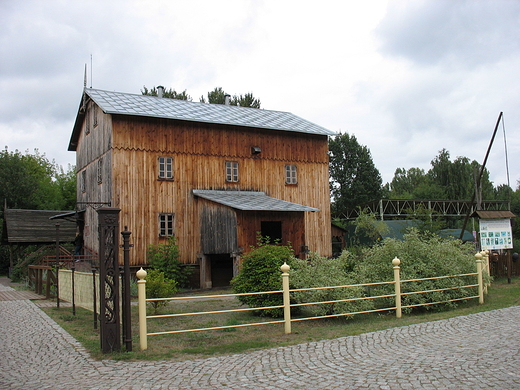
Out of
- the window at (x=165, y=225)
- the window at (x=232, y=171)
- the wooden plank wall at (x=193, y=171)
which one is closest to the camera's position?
the wooden plank wall at (x=193, y=171)

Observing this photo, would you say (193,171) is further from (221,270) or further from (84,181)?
(84,181)

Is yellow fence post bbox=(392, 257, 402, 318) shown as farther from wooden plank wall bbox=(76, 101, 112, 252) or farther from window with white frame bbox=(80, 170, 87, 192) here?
window with white frame bbox=(80, 170, 87, 192)

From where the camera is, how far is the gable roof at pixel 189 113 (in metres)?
22.6

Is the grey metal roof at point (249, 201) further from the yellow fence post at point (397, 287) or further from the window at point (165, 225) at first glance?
the yellow fence post at point (397, 287)

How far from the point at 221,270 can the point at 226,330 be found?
13.1 metres

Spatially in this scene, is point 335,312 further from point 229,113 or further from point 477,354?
point 229,113

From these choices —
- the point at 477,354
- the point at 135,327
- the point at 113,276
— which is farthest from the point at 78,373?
the point at 477,354

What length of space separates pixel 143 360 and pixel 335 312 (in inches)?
206

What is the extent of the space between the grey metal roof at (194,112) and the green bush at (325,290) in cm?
1271

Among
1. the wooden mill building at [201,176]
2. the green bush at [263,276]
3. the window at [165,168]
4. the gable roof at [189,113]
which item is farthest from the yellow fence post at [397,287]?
the gable roof at [189,113]

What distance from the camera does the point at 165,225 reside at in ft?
74.1

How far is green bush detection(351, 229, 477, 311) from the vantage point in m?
12.7

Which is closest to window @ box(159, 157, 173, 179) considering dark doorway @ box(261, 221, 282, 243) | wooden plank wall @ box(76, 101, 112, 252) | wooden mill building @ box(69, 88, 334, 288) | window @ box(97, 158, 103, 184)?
wooden mill building @ box(69, 88, 334, 288)

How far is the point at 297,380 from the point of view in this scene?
6.53 metres
